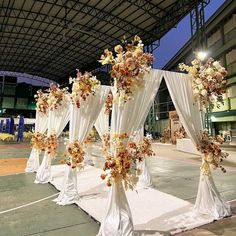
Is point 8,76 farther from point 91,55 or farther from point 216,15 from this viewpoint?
point 216,15

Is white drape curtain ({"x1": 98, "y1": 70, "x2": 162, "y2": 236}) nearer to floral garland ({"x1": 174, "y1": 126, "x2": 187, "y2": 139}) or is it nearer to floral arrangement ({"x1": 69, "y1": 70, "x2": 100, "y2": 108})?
floral arrangement ({"x1": 69, "y1": 70, "x2": 100, "y2": 108})

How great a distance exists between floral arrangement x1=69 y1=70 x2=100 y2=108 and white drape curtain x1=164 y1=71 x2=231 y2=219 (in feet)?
5.24

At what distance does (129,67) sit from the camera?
331cm

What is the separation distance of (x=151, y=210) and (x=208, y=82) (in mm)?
2382

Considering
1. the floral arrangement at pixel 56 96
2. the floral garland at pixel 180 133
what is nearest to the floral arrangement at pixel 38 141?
the floral arrangement at pixel 56 96

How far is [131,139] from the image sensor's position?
11.4ft

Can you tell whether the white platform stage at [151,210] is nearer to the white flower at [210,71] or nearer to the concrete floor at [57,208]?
the concrete floor at [57,208]

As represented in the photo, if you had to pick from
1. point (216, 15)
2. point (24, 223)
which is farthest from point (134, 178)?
point (216, 15)

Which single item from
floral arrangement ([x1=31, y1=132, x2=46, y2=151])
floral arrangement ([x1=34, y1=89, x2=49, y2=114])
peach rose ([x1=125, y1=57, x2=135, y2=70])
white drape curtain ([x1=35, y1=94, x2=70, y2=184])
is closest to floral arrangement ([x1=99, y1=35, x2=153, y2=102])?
peach rose ([x1=125, y1=57, x2=135, y2=70])

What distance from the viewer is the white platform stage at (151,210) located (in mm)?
3461

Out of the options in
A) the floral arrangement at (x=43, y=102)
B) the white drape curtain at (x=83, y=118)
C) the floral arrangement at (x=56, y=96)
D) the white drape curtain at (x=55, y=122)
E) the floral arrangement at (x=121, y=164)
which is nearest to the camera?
the floral arrangement at (x=121, y=164)

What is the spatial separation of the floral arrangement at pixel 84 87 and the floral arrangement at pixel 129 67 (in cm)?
152

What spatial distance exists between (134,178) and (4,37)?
2058cm

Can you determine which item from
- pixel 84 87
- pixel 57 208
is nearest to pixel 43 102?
pixel 84 87
